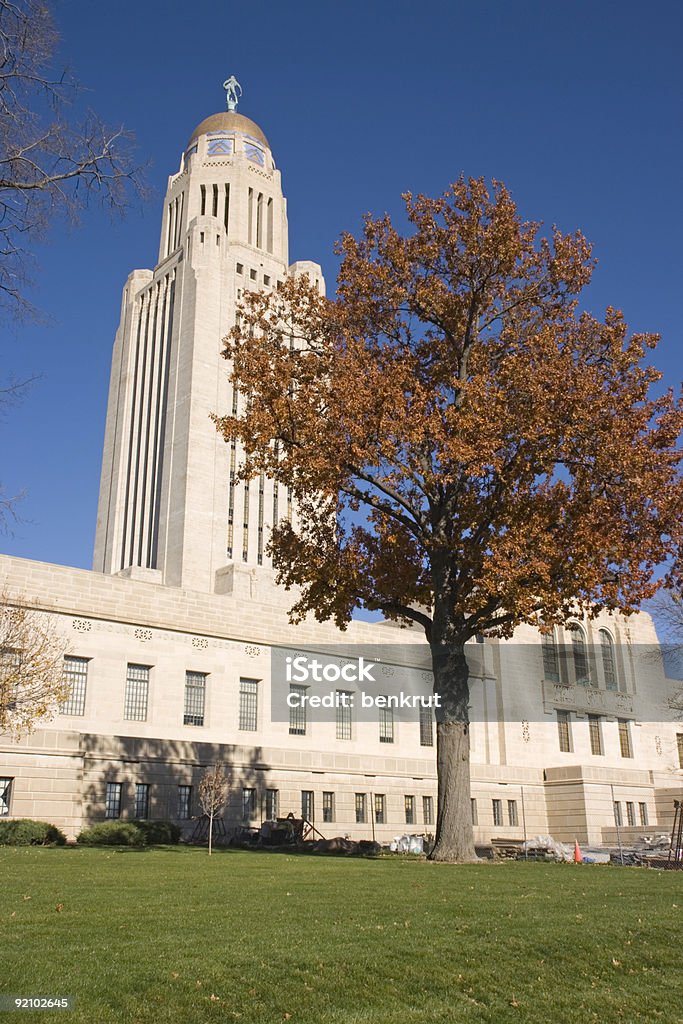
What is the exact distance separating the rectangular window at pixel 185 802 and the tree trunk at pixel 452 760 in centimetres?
1540

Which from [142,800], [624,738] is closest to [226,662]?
[142,800]

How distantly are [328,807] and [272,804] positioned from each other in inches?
135

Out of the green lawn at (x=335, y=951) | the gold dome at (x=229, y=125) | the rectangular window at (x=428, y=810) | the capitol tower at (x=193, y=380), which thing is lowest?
the green lawn at (x=335, y=951)

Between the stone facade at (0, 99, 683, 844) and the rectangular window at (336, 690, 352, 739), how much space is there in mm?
270

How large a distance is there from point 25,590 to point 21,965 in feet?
89.2

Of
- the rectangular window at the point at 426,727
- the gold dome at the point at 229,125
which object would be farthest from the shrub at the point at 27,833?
the gold dome at the point at 229,125

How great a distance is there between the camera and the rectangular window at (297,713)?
139 feet

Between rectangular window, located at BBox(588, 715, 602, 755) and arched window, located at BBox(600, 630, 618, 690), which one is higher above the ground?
arched window, located at BBox(600, 630, 618, 690)

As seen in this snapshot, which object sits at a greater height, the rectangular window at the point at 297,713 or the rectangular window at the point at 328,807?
the rectangular window at the point at 297,713

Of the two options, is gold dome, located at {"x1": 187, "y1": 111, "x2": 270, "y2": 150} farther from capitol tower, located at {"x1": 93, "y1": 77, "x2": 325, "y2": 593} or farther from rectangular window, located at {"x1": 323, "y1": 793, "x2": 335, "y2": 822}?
rectangular window, located at {"x1": 323, "y1": 793, "x2": 335, "y2": 822}

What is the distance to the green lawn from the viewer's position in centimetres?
867

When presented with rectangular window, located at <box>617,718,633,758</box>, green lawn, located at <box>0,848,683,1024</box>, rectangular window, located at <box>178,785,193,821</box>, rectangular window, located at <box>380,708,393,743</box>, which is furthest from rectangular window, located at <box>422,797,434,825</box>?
green lawn, located at <box>0,848,683,1024</box>

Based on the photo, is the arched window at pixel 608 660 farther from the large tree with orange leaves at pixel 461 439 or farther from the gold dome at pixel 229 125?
the gold dome at pixel 229 125

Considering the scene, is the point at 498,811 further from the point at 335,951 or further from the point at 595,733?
the point at 335,951
